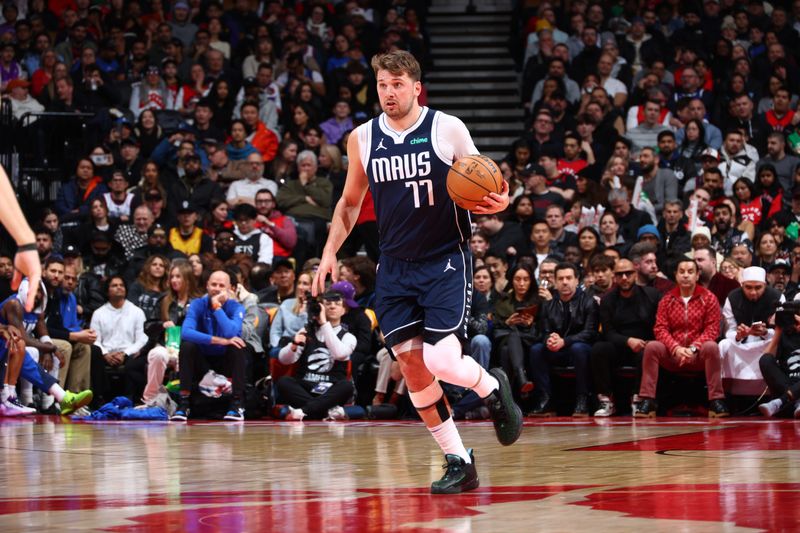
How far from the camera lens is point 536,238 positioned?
12.5 m

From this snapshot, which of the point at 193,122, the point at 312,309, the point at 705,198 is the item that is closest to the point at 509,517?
the point at 312,309

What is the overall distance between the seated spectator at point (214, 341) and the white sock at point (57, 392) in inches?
41.0

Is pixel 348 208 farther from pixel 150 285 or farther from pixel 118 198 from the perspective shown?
pixel 118 198

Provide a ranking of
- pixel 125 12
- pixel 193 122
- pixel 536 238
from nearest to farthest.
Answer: pixel 536 238 → pixel 193 122 → pixel 125 12

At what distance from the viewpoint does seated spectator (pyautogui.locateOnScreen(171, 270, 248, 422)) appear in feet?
35.1

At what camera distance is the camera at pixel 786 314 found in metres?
10.2

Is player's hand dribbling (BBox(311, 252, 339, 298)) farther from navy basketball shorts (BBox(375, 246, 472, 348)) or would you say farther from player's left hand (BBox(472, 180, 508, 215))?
player's left hand (BBox(472, 180, 508, 215))

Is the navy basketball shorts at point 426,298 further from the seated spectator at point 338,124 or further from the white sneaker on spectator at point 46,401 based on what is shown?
the seated spectator at point 338,124

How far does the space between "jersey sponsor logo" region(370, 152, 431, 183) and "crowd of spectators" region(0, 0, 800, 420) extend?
5115 millimetres

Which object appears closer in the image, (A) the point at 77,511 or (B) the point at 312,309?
(A) the point at 77,511

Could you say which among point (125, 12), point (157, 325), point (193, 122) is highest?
point (125, 12)

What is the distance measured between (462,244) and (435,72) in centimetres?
1286

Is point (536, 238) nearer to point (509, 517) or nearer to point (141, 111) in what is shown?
point (141, 111)

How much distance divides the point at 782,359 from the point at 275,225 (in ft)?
18.5
